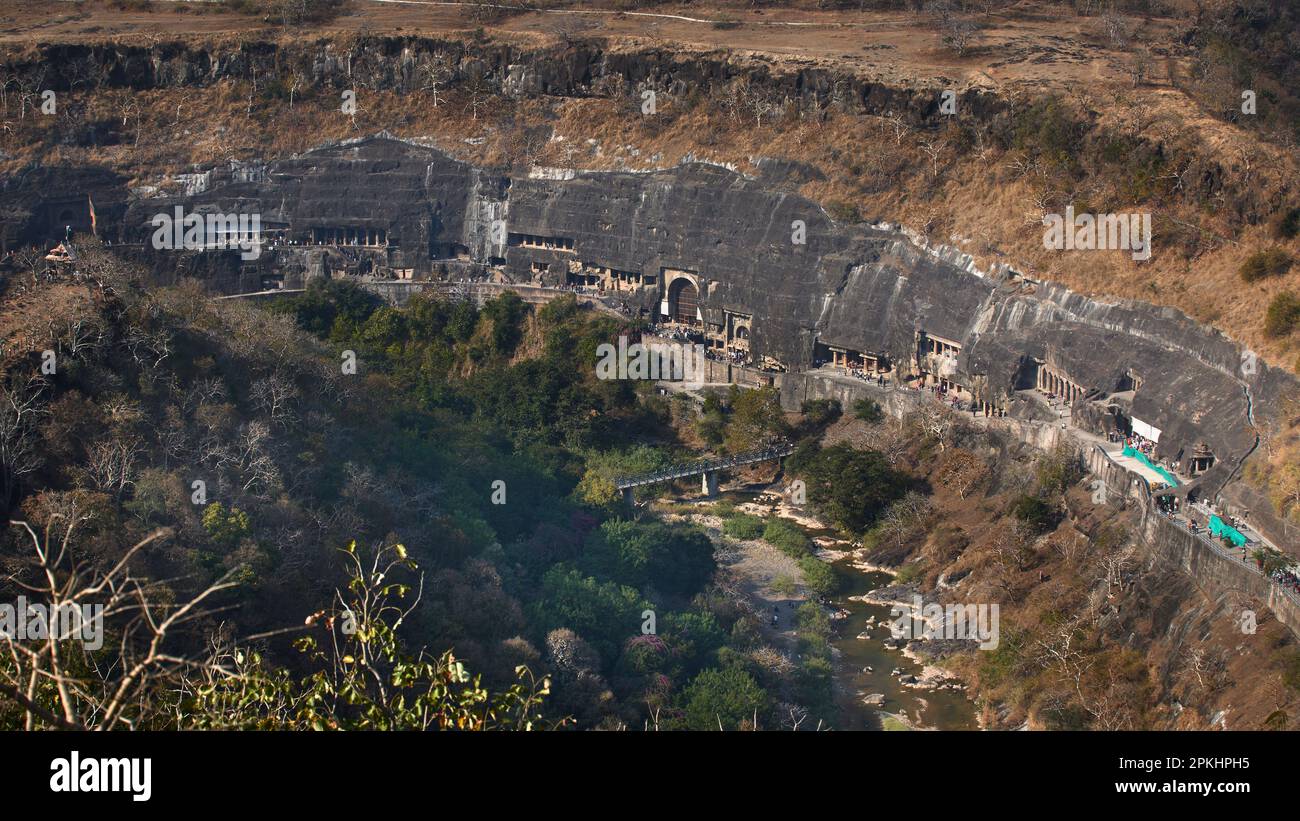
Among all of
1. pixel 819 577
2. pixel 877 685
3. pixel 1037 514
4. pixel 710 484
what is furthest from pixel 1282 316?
pixel 710 484

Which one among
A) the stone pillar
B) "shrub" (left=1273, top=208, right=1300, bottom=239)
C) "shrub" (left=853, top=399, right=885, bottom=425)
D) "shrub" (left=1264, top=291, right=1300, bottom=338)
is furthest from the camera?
"shrub" (left=853, top=399, right=885, bottom=425)

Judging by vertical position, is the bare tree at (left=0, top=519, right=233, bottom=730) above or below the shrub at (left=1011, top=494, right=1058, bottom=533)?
above

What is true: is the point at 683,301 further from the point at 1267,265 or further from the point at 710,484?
the point at 1267,265

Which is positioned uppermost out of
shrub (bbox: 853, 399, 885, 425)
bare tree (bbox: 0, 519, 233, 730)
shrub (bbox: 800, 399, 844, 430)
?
bare tree (bbox: 0, 519, 233, 730)

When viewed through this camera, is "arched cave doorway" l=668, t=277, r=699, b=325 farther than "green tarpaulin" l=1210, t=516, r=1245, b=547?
Yes

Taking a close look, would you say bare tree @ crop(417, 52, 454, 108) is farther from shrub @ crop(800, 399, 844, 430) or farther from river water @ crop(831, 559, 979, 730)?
river water @ crop(831, 559, 979, 730)

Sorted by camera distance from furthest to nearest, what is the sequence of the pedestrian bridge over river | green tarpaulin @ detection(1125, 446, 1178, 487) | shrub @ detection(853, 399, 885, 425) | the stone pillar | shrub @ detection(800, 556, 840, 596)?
shrub @ detection(853, 399, 885, 425)
the stone pillar
the pedestrian bridge over river
shrub @ detection(800, 556, 840, 596)
green tarpaulin @ detection(1125, 446, 1178, 487)

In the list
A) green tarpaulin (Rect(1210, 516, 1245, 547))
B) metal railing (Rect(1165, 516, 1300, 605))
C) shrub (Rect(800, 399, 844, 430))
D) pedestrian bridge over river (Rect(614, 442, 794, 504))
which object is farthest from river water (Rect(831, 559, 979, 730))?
shrub (Rect(800, 399, 844, 430))
